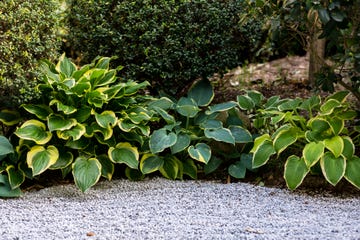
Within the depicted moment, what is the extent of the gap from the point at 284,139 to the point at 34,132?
1.85 meters

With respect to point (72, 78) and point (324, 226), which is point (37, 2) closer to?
point (72, 78)

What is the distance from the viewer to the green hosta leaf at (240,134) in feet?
15.4

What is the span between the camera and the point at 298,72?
677 cm

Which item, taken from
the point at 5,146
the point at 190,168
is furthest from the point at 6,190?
the point at 190,168

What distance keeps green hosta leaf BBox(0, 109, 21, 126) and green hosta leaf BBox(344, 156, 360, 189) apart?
252 cm

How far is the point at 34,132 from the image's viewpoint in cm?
434

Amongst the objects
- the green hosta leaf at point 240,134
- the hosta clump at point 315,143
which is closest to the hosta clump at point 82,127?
the green hosta leaf at point 240,134

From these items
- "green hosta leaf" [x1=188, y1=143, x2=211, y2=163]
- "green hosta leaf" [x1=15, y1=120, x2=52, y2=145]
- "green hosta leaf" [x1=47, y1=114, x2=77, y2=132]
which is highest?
→ "green hosta leaf" [x1=47, y1=114, x2=77, y2=132]

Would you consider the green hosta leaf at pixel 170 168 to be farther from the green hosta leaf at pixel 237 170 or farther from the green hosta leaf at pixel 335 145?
the green hosta leaf at pixel 335 145

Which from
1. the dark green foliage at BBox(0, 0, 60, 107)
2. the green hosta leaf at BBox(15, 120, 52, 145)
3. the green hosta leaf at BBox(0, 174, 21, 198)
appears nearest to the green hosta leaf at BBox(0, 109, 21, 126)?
the dark green foliage at BBox(0, 0, 60, 107)

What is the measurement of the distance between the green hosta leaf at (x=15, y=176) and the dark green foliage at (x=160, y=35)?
1.33 metres

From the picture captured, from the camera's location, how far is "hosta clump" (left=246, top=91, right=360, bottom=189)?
406 centimetres

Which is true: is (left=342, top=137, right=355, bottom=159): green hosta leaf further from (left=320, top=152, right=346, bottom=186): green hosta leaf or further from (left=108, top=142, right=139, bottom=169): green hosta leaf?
(left=108, top=142, right=139, bottom=169): green hosta leaf

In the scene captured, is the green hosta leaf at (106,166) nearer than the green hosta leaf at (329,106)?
No
